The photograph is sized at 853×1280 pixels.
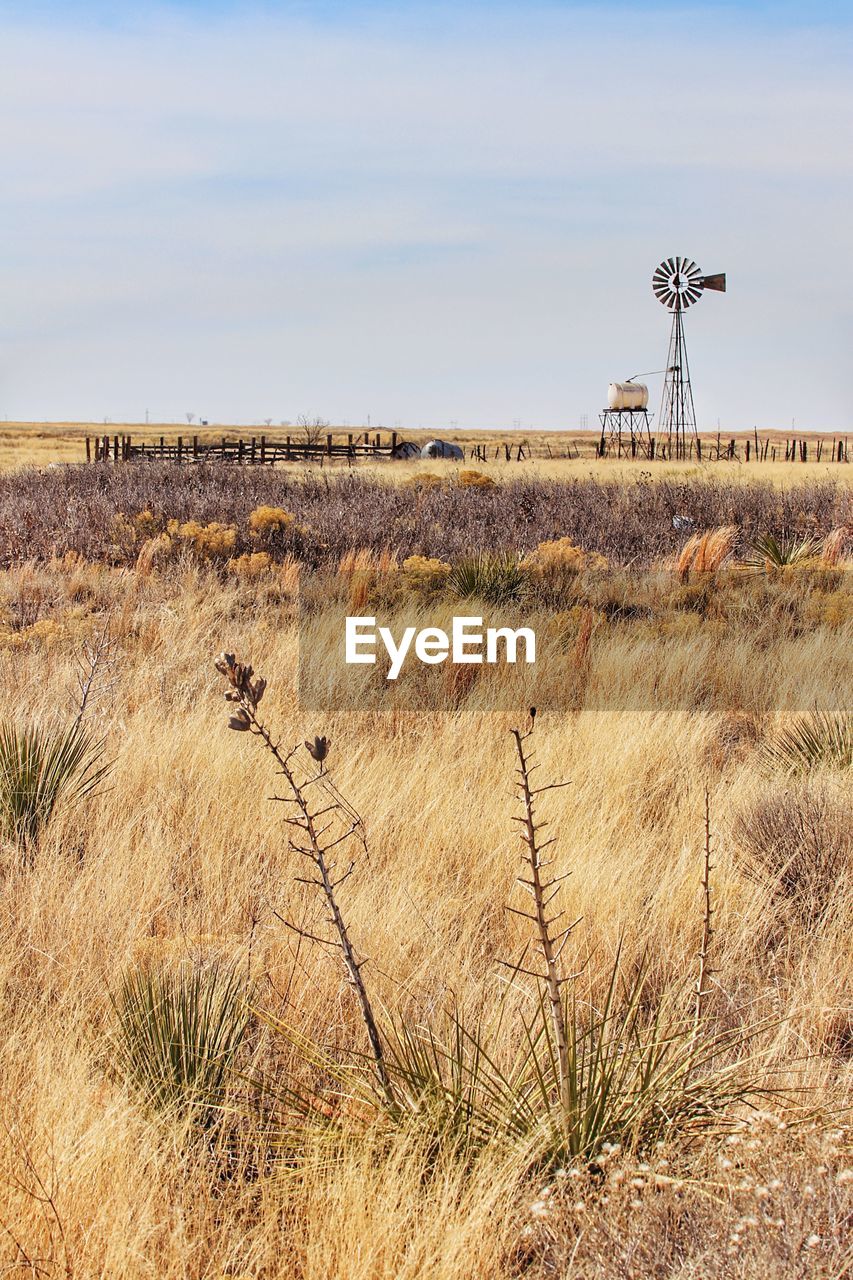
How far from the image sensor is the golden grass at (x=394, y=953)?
6.74ft

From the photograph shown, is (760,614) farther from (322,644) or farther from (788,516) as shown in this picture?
(788,516)

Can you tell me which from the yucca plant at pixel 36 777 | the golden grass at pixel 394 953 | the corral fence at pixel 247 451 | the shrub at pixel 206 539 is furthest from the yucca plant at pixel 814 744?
the corral fence at pixel 247 451

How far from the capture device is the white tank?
59.3 metres

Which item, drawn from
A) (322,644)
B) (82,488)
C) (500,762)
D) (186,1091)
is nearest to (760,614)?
(322,644)

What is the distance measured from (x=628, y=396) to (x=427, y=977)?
5901 centimetres

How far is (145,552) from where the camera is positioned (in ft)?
35.6

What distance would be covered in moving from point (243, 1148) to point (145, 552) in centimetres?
898

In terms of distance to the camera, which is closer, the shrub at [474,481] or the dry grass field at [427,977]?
the dry grass field at [427,977]
